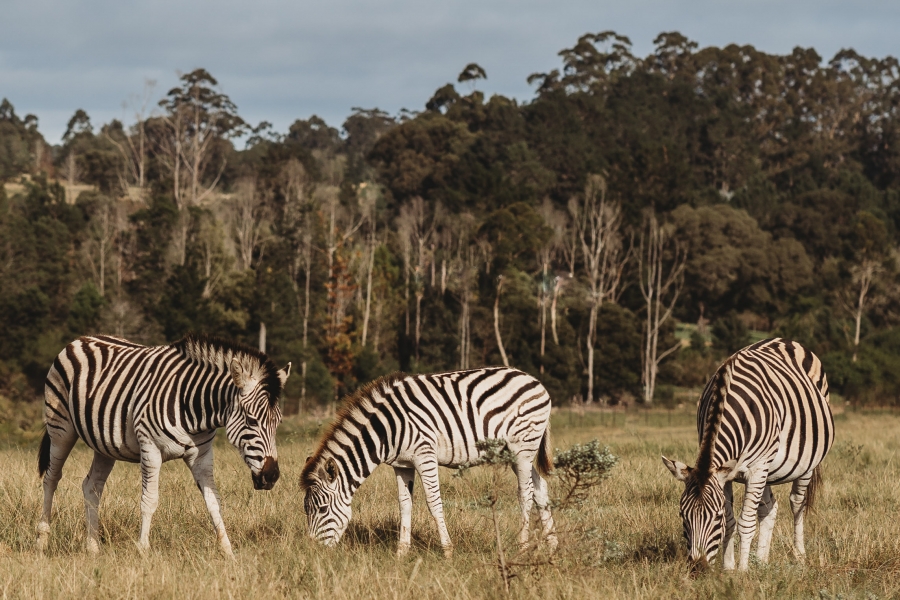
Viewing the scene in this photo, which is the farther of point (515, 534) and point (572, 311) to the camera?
point (572, 311)

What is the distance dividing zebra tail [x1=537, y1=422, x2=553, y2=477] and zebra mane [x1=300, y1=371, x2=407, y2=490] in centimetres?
150

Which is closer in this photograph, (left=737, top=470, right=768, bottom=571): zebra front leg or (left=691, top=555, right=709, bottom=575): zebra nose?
(left=691, top=555, right=709, bottom=575): zebra nose

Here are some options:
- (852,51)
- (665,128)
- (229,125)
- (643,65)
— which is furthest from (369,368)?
(852,51)

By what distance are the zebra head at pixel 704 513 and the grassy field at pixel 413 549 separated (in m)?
0.18

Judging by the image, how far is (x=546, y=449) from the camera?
28.0ft

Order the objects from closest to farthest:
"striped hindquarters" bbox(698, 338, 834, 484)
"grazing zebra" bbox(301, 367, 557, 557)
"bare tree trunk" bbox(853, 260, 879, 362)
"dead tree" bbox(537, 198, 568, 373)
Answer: "striped hindquarters" bbox(698, 338, 834, 484)
"grazing zebra" bbox(301, 367, 557, 557)
"dead tree" bbox(537, 198, 568, 373)
"bare tree trunk" bbox(853, 260, 879, 362)

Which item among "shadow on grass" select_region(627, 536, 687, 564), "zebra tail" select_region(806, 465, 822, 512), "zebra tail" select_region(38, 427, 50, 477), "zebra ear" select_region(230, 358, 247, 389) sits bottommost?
"shadow on grass" select_region(627, 536, 687, 564)

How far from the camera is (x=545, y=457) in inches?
336

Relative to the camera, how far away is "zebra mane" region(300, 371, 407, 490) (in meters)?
7.73

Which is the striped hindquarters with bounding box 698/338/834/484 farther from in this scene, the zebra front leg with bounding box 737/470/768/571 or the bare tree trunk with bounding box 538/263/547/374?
the bare tree trunk with bounding box 538/263/547/374

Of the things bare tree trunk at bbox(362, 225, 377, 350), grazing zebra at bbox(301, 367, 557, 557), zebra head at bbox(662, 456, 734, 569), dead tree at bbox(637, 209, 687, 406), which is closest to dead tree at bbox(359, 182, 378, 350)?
bare tree trunk at bbox(362, 225, 377, 350)

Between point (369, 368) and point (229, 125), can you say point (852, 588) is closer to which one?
point (369, 368)

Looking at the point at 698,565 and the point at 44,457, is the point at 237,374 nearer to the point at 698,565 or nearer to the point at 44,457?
the point at 44,457

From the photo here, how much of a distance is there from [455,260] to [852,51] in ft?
227
